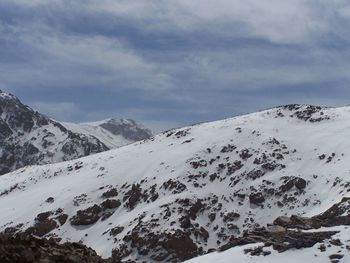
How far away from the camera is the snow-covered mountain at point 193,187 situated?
70.3 m

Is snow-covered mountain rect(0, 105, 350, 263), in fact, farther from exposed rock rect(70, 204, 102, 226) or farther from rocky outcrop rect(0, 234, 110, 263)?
rocky outcrop rect(0, 234, 110, 263)

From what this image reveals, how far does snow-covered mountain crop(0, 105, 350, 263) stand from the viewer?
70.3m

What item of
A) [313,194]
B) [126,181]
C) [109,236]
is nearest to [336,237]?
[313,194]

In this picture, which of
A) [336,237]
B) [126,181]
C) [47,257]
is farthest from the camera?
[126,181]

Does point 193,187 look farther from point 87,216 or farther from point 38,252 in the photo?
point 38,252

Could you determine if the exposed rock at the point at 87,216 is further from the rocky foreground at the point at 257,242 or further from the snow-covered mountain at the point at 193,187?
the rocky foreground at the point at 257,242

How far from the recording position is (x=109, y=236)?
7412 centimetres

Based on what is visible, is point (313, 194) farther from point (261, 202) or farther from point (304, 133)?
point (304, 133)

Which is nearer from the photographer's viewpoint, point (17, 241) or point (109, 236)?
point (17, 241)

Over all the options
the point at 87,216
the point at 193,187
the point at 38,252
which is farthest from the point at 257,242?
the point at 87,216

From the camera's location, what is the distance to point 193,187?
81.3m

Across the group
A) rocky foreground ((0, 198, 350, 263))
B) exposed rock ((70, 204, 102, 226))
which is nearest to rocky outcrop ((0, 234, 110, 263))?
rocky foreground ((0, 198, 350, 263))

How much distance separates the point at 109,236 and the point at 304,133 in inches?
1432

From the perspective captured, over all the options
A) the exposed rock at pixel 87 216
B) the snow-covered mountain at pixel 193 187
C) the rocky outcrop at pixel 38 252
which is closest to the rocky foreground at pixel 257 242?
the rocky outcrop at pixel 38 252
